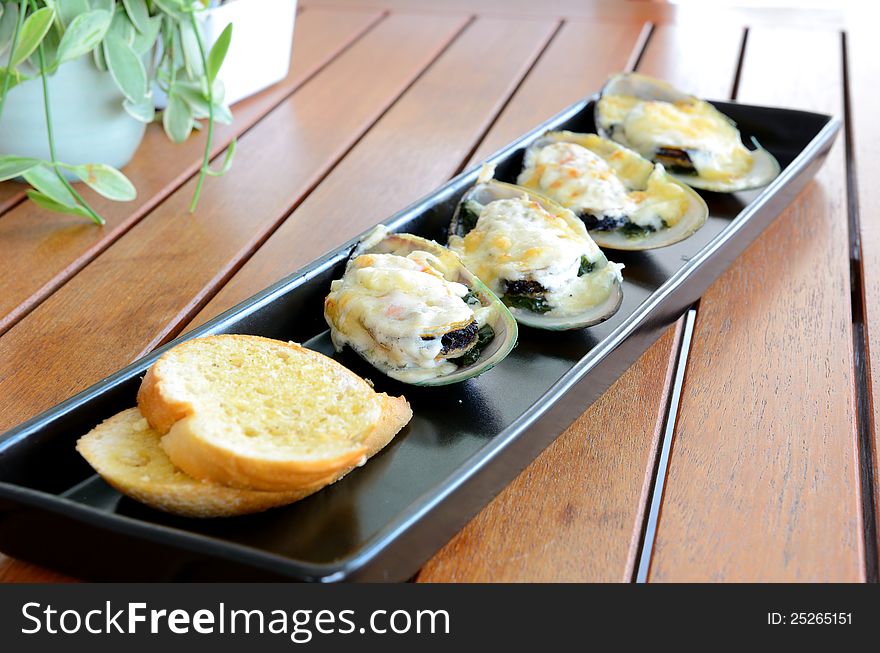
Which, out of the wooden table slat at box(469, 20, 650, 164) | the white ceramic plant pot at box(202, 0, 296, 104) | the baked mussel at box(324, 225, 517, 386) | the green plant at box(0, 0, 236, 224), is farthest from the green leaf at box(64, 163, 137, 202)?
the wooden table slat at box(469, 20, 650, 164)

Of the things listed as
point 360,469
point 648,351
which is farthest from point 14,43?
point 648,351

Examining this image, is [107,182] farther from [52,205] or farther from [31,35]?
[31,35]

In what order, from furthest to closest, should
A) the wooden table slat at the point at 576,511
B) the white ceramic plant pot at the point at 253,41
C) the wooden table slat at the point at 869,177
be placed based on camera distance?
the white ceramic plant pot at the point at 253,41 < the wooden table slat at the point at 869,177 < the wooden table slat at the point at 576,511

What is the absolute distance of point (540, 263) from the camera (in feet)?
4.02

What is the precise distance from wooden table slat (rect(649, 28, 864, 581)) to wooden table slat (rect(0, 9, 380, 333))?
2.85 ft

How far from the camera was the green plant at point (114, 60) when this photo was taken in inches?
54.1

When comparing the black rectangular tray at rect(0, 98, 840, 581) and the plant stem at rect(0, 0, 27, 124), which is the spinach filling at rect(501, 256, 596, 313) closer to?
the black rectangular tray at rect(0, 98, 840, 581)

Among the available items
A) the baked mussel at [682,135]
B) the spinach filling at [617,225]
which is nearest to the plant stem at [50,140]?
the spinach filling at [617,225]

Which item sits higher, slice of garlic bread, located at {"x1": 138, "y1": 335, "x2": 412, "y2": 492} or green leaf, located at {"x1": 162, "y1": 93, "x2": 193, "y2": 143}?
slice of garlic bread, located at {"x1": 138, "y1": 335, "x2": 412, "y2": 492}

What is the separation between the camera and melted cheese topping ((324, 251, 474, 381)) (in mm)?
1080

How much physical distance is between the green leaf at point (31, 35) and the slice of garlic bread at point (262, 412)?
1.86ft

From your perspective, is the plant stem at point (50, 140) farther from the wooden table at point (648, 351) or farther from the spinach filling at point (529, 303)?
the spinach filling at point (529, 303)

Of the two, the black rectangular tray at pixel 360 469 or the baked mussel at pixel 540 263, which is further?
the baked mussel at pixel 540 263

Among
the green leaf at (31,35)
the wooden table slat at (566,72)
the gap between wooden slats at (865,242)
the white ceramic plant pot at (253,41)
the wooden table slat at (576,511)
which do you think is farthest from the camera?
the wooden table slat at (566,72)
